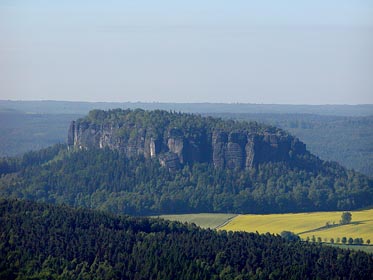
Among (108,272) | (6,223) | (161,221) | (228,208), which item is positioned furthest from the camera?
(228,208)

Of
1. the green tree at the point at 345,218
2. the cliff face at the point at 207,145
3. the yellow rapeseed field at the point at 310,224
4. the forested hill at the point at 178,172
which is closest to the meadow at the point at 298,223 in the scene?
the yellow rapeseed field at the point at 310,224

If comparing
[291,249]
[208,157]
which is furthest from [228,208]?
[291,249]

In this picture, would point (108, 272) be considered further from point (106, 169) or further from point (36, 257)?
point (106, 169)

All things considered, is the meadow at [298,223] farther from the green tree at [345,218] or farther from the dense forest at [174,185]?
the dense forest at [174,185]

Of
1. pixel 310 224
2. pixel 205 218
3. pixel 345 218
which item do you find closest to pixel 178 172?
pixel 205 218

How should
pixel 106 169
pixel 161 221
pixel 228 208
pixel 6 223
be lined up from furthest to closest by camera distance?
pixel 106 169
pixel 228 208
pixel 161 221
pixel 6 223

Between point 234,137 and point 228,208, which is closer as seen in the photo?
point 228,208

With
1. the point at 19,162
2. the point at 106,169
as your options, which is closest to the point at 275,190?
the point at 106,169
